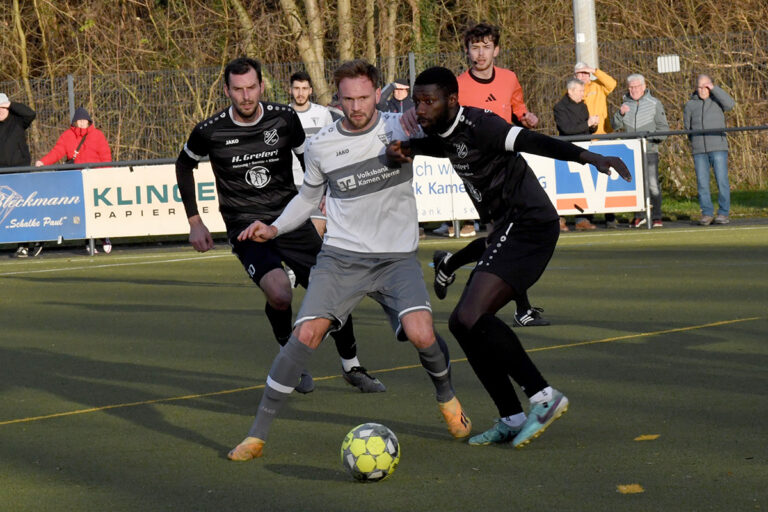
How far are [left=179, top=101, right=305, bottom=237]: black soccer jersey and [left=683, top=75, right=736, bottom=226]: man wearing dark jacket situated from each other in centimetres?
1138

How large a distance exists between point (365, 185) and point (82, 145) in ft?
44.2

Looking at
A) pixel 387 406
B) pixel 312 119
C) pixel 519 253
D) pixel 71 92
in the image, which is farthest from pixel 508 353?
pixel 71 92

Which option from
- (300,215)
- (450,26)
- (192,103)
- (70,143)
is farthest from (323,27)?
(300,215)

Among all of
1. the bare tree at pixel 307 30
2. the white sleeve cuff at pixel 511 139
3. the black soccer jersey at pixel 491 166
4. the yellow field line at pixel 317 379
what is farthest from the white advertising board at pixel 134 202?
the white sleeve cuff at pixel 511 139

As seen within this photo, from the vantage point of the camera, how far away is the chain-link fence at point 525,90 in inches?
905

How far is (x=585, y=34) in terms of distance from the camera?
2097 cm

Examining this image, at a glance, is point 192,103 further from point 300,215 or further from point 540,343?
point 300,215

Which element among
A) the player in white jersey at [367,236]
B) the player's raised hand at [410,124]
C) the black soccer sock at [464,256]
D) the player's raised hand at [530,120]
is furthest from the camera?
the player's raised hand at [530,120]

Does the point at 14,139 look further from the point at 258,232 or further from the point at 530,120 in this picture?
the point at 258,232

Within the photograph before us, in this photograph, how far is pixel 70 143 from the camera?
1969cm

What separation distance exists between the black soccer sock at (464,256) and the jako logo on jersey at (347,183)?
167cm

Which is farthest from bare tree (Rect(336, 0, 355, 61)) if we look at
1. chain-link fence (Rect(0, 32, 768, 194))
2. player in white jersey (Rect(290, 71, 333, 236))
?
player in white jersey (Rect(290, 71, 333, 236))

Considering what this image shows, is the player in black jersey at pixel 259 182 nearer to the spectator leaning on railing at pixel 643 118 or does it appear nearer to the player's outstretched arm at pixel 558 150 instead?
the player's outstretched arm at pixel 558 150

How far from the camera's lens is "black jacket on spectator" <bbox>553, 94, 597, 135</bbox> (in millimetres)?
19188
